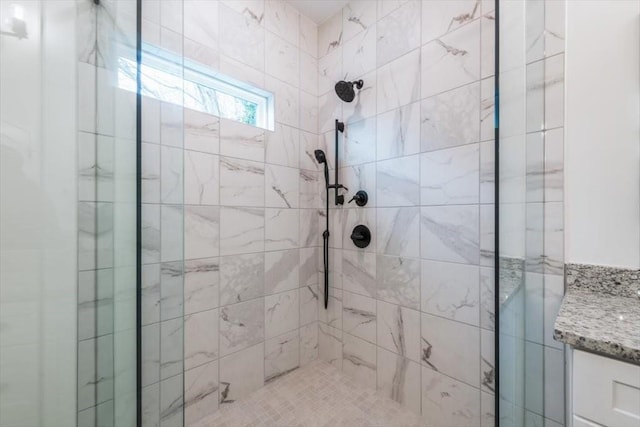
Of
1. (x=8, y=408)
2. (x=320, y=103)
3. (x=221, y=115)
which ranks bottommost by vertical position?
(x=8, y=408)

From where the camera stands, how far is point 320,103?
2010 mm

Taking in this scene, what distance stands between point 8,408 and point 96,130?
95 cm

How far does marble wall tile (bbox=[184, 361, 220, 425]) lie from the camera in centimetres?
137

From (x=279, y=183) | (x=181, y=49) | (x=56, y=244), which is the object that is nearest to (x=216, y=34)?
(x=181, y=49)

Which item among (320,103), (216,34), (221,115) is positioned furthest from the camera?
(320,103)

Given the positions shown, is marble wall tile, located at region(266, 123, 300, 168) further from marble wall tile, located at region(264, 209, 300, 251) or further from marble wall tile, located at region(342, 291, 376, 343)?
marble wall tile, located at region(342, 291, 376, 343)

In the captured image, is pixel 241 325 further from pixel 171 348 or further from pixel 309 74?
pixel 309 74

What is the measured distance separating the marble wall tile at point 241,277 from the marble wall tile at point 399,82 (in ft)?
4.03

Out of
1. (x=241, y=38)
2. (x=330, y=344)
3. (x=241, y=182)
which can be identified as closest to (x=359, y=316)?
(x=330, y=344)

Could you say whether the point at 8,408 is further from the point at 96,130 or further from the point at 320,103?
the point at 320,103

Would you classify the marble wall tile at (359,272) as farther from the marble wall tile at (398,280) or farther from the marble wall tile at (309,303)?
the marble wall tile at (309,303)

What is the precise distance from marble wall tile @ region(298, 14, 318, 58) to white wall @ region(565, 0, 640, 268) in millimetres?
1486

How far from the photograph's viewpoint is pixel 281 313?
1783 mm

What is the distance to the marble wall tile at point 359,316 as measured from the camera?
167 cm
